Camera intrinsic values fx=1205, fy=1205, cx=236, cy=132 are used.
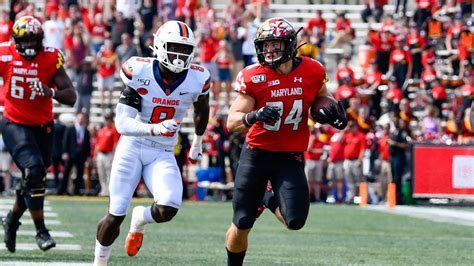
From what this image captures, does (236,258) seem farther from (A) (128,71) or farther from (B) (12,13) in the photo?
(B) (12,13)

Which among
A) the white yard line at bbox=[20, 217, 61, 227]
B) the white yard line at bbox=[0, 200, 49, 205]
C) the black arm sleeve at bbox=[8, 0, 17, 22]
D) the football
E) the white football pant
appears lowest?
the white yard line at bbox=[0, 200, 49, 205]

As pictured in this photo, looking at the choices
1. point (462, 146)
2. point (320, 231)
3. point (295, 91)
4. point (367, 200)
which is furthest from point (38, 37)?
point (367, 200)

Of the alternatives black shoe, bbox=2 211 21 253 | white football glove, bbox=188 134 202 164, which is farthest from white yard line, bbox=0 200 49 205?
white football glove, bbox=188 134 202 164

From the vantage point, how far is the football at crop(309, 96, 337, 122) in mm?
7730

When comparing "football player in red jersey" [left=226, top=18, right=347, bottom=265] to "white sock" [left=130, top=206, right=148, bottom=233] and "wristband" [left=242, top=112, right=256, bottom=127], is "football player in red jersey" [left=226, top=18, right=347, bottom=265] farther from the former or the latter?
"white sock" [left=130, top=206, right=148, bottom=233]

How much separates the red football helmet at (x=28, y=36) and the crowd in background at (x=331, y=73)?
10.3 meters

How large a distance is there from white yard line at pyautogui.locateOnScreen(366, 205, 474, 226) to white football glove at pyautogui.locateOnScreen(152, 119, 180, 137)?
8.61 m

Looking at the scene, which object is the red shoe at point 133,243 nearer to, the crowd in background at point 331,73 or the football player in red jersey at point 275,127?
the football player in red jersey at point 275,127

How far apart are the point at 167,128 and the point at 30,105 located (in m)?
2.64

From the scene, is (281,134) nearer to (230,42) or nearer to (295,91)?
(295,91)

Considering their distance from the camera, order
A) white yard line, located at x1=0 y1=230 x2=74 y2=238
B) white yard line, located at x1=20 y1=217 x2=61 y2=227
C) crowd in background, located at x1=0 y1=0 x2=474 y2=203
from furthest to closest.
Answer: crowd in background, located at x1=0 y1=0 x2=474 y2=203
white yard line, located at x1=20 y1=217 x2=61 y2=227
white yard line, located at x1=0 y1=230 x2=74 y2=238

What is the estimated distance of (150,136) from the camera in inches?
306

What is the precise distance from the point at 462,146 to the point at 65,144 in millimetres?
6734

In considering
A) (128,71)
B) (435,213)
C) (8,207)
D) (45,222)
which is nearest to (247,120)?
(128,71)
